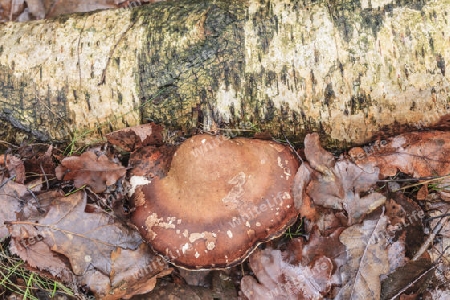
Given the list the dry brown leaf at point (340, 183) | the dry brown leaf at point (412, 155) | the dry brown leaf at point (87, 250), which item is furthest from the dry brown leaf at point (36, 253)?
the dry brown leaf at point (412, 155)

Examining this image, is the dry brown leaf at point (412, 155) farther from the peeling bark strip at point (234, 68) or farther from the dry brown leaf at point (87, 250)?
the dry brown leaf at point (87, 250)

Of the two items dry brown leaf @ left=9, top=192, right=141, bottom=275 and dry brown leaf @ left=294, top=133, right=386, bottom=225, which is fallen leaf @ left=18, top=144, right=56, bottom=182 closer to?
dry brown leaf @ left=9, top=192, right=141, bottom=275

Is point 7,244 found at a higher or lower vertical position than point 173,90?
lower

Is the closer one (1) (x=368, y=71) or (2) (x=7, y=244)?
(1) (x=368, y=71)

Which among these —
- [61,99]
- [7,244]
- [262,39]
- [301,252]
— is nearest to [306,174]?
[301,252]

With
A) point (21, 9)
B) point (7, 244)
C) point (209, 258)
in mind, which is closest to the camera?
point (209, 258)

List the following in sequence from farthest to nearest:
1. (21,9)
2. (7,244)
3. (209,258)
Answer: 1. (21,9)
2. (7,244)
3. (209,258)

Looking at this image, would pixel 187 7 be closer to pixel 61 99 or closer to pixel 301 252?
pixel 61 99

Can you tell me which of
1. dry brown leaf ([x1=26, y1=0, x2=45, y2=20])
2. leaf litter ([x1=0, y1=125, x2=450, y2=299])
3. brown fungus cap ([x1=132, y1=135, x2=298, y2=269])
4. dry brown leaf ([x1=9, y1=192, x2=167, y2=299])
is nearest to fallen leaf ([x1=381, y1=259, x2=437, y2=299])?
leaf litter ([x1=0, y1=125, x2=450, y2=299])
